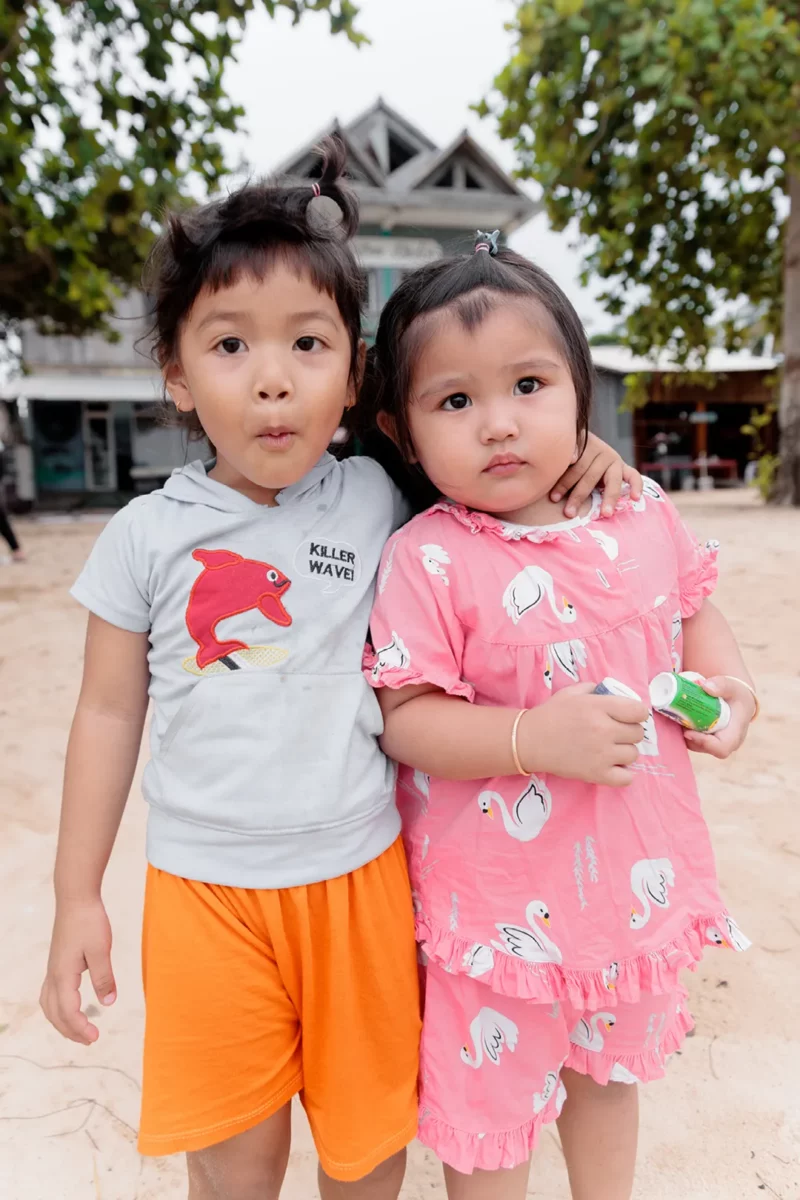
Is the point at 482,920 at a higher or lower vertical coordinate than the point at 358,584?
lower

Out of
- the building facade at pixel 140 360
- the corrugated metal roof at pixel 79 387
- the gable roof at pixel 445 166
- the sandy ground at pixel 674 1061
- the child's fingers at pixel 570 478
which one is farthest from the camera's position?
the corrugated metal roof at pixel 79 387

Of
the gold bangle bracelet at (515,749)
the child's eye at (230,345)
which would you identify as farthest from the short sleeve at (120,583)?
the gold bangle bracelet at (515,749)

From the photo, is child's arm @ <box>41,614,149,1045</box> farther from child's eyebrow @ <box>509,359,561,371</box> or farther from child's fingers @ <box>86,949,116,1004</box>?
child's eyebrow @ <box>509,359,561,371</box>

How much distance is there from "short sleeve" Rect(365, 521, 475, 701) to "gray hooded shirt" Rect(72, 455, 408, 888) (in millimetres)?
50

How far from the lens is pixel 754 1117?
48.4 inches

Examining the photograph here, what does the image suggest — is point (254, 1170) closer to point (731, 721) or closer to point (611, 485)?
point (731, 721)

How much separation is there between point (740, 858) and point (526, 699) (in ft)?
4.12

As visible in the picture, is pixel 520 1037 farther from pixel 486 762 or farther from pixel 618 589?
pixel 618 589

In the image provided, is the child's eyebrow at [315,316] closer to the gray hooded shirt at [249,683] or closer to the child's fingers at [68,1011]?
the gray hooded shirt at [249,683]

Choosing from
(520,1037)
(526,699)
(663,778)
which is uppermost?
(526,699)

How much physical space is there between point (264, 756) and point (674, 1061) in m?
0.94

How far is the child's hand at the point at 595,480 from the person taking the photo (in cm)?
104

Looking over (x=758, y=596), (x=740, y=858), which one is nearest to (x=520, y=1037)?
(x=740, y=858)

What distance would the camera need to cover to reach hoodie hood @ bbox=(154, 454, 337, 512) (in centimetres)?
101
